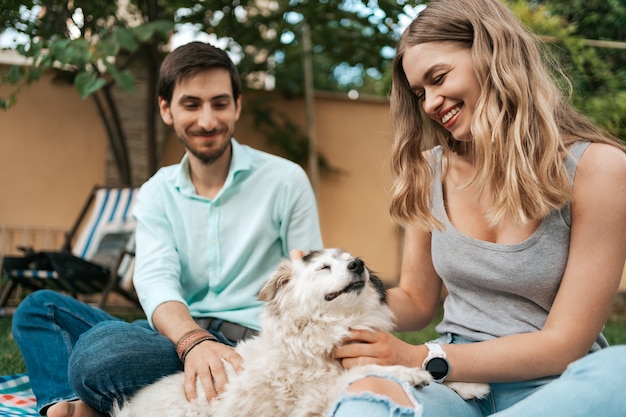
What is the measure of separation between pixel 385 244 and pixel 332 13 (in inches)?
119

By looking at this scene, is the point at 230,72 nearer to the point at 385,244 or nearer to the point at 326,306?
the point at 326,306

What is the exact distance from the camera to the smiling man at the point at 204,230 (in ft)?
8.58

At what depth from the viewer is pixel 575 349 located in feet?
5.77

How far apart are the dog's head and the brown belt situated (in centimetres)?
45

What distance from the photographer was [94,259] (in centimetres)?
624

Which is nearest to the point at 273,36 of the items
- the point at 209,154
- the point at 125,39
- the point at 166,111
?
the point at 125,39

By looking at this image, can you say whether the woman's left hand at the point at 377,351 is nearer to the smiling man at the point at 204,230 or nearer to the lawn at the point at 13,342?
the smiling man at the point at 204,230

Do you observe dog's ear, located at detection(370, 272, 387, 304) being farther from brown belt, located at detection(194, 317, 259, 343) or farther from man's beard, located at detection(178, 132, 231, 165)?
man's beard, located at detection(178, 132, 231, 165)

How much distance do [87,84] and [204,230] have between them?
2.43 m

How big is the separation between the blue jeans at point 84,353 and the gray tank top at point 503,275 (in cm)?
108

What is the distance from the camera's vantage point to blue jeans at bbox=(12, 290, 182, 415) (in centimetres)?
228

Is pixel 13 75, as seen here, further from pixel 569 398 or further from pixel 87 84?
pixel 569 398

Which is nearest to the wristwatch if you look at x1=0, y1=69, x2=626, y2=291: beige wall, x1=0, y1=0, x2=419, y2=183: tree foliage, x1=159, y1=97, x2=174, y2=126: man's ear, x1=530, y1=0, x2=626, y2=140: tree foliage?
x1=159, y1=97, x2=174, y2=126: man's ear

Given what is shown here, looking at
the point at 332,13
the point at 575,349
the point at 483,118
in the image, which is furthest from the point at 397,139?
the point at 332,13
